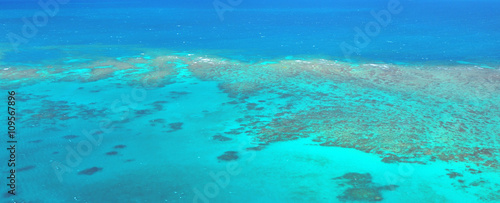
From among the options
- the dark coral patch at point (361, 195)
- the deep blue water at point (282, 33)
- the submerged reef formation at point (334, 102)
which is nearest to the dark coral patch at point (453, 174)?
the submerged reef formation at point (334, 102)

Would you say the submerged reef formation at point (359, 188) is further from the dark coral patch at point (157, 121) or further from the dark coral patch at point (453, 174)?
the dark coral patch at point (157, 121)

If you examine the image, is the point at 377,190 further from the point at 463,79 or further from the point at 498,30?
the point at 498,30

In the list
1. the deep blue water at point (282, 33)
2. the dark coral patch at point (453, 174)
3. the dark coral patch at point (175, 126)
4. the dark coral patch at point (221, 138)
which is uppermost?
the deep blue water at point (282, 33)

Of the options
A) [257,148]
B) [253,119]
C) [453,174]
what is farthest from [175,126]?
[453,174]

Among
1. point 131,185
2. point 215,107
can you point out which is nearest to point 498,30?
point 215,107

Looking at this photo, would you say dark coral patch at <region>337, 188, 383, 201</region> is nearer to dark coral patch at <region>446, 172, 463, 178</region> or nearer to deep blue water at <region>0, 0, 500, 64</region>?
Answer: dark coral patch at <region>446, 172, 463, 178</region>
